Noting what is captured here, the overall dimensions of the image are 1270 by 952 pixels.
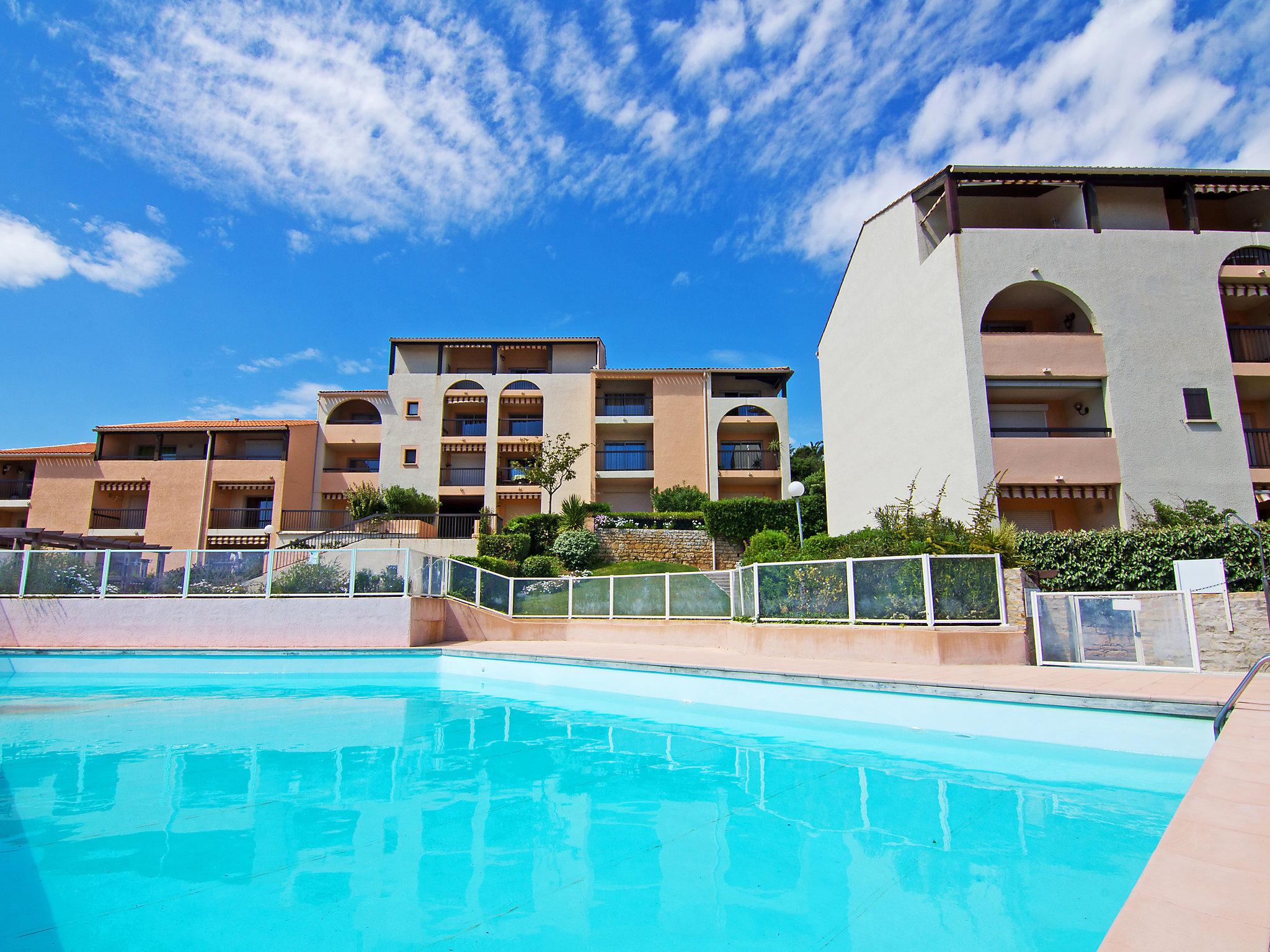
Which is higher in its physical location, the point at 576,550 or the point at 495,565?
the point at 576,550

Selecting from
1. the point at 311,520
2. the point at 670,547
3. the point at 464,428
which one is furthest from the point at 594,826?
the point at 464,428

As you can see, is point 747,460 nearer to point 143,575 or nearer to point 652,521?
point 652,521

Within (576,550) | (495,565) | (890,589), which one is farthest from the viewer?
(576,550)

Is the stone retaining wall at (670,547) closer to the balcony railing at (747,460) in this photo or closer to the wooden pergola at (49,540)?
the balcony railing at (747,460)

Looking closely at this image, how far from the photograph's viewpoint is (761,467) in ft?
114

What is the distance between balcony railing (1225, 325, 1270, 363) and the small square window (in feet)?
7.89

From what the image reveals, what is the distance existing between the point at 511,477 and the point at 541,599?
17486 mm

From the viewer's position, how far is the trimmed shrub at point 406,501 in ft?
98.1

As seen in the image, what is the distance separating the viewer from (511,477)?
3438 cm

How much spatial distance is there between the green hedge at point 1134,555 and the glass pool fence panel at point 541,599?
1073cm

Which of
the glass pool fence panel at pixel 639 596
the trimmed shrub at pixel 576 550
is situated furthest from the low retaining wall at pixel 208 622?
the trimmed shrub at pixel 576 550

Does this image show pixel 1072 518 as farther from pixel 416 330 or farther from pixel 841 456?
pixel 416 330

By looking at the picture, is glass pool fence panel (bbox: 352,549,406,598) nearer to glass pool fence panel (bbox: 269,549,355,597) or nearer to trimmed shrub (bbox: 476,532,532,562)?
glass pool fence panel (bbox: 269,549,355,597)

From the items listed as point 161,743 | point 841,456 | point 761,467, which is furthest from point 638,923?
point 761,467
